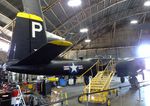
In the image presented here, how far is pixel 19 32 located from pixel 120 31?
19.0 m

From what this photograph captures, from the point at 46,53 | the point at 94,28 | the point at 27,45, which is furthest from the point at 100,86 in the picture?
the point at 94,28

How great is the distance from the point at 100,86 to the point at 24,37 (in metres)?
3.80

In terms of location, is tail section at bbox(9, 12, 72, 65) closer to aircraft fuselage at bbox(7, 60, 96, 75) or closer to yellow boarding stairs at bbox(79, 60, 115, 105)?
aircraft fuselage at bbox(7, 60, 96, 75)

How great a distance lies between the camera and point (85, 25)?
1605 centimetres

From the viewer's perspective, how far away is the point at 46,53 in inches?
140

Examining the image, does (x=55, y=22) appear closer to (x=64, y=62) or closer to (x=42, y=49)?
(x=64, y=62)

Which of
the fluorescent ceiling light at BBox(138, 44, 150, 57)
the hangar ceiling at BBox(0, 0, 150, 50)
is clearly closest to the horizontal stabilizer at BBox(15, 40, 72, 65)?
the hangar ceiling at BBox(0, 0, 150, 50)

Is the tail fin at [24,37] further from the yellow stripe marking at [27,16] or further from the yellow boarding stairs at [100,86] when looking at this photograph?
the yellow boarding stairs at [100,86]

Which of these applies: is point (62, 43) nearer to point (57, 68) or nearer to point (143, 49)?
point (57, 68)

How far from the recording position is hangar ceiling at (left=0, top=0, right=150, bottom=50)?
9289 millimetres

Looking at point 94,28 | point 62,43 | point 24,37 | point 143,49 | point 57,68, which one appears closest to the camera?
point 62,43

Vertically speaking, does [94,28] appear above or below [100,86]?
above

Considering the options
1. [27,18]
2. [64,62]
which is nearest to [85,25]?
[64,62]

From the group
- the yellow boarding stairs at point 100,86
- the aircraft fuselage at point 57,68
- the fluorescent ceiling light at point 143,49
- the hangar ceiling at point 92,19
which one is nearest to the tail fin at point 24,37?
the aircraft fuselage at point 57,68
